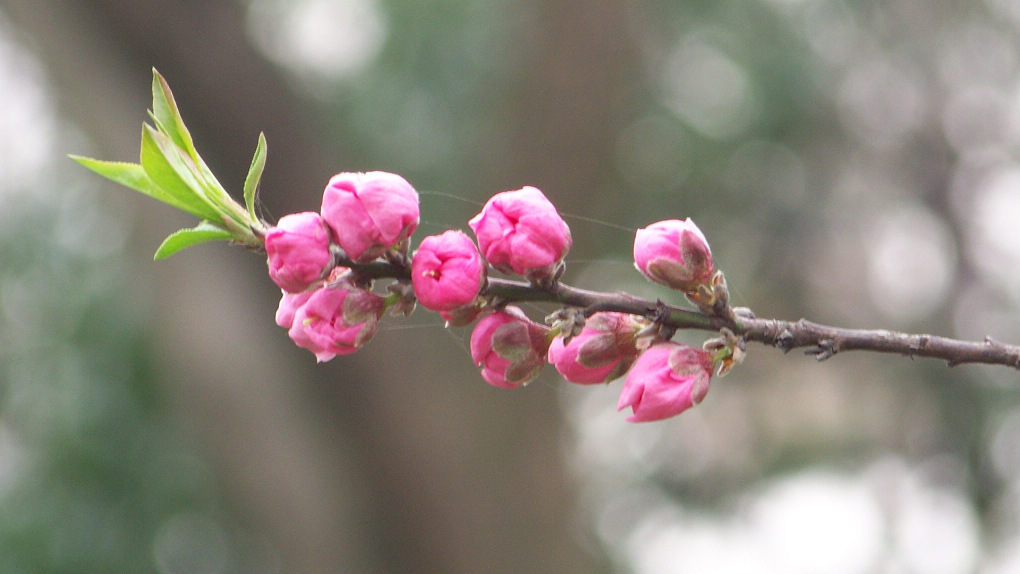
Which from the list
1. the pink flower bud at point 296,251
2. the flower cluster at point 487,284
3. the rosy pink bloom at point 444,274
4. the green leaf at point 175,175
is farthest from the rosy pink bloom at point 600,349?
the green leaf at point 175,175

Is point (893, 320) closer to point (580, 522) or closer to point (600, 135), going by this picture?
point (600, 135)

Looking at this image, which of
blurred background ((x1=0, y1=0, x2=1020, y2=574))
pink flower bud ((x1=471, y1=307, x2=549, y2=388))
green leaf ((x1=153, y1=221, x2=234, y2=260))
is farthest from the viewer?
blurred background ((x1=0, y1=0, x2=1020, y2=574))

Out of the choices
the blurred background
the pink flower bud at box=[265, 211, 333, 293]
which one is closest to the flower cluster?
the pink flower bud at box=[265, 211, 333, 293]

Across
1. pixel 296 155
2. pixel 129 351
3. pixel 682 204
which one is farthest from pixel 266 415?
pixel 682 204

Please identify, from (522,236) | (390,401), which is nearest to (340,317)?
(522,236)

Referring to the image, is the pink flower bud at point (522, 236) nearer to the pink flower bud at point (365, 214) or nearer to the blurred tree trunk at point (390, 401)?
the pink flower bud at point (365, 214)

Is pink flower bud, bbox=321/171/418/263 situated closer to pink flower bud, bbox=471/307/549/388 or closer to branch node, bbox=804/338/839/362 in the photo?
pink flower bud, bbox=471/307/549/388

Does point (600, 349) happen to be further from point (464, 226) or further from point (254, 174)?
point (464, 226)
